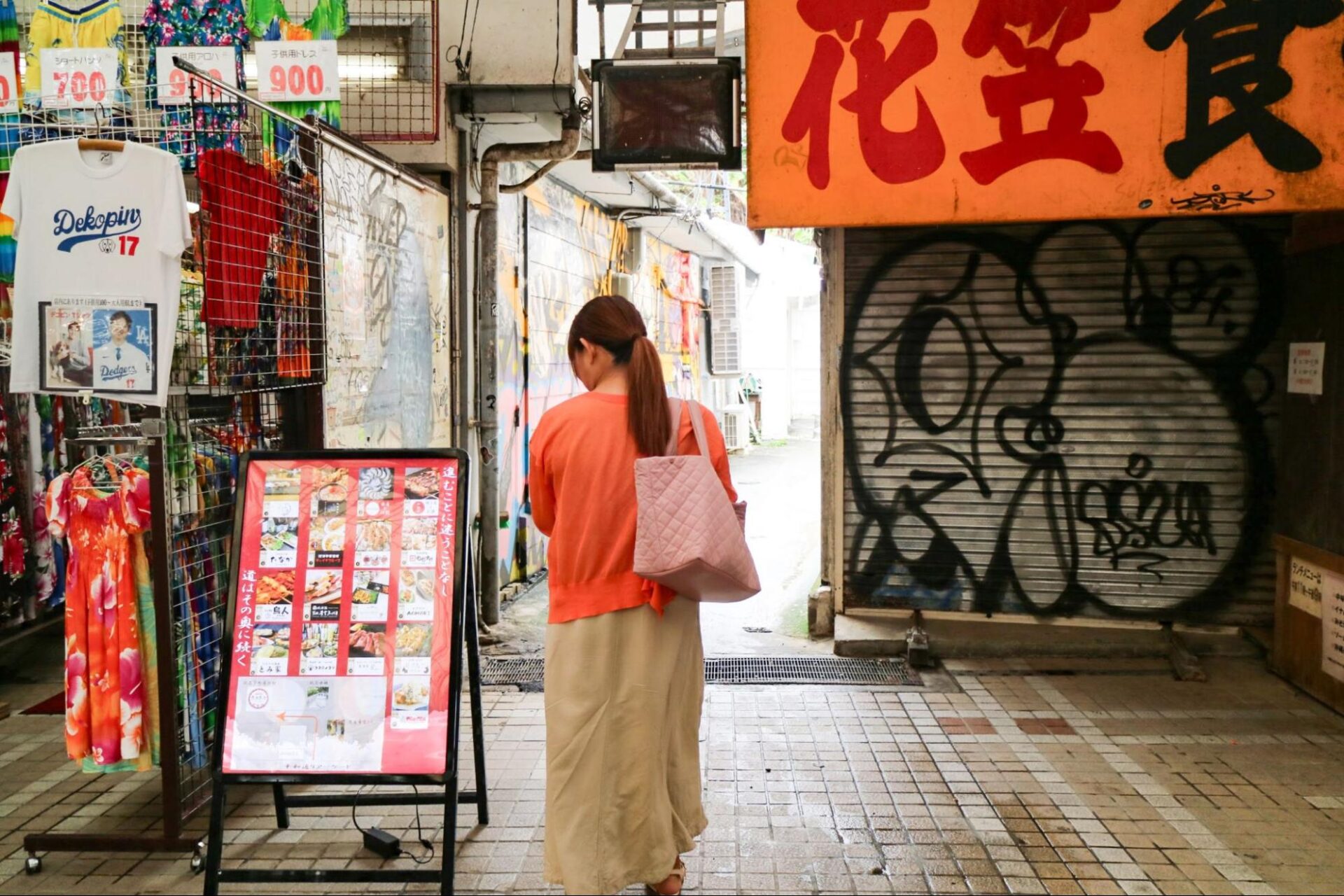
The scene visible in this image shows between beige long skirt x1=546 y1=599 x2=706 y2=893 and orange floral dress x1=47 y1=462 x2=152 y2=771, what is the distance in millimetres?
1926

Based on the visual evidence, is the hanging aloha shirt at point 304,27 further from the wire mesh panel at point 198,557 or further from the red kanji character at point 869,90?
→ the red kanji character at point 869,90

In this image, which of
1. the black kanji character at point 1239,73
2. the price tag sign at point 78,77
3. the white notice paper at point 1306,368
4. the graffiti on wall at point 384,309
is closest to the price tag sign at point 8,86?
the price tag sign at point 78,77

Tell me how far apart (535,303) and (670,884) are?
685cm

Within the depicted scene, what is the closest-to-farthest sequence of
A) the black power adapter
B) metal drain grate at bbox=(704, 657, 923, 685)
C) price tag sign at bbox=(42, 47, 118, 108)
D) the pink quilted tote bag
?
the pink quilted tote bag, the black power adapter, price tag sign at bbox=(42, 47, 118, 108), metal drain grate at bbox=(704, 657, 923, 685)

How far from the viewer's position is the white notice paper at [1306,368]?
5.95 metres

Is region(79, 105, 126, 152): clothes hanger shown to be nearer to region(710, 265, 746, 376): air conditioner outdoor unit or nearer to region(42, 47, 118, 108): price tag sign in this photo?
region(42, 47, 118, 108): price tag sign

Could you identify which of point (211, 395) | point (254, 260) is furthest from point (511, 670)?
point (254, 260)

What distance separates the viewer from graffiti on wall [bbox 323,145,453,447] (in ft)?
18.2

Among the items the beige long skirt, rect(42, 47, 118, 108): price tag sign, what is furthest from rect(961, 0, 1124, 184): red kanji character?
rect(42, 47, 118, 108): price tag sign

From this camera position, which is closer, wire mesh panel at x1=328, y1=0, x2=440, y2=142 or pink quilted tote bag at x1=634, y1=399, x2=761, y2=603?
pink quilted tote bag at x1=634, y1=399, x2=761, y2=603

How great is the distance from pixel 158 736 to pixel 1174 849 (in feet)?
13.7

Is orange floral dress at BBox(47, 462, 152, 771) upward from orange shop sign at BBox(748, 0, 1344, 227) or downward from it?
downward

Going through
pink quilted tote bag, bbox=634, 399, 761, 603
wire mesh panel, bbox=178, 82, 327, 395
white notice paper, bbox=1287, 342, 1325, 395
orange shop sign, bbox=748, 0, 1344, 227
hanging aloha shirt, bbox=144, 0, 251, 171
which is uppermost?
hanging aloha shirt, bbox=144, 0, 251, 171

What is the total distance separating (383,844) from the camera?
13.5 feet
